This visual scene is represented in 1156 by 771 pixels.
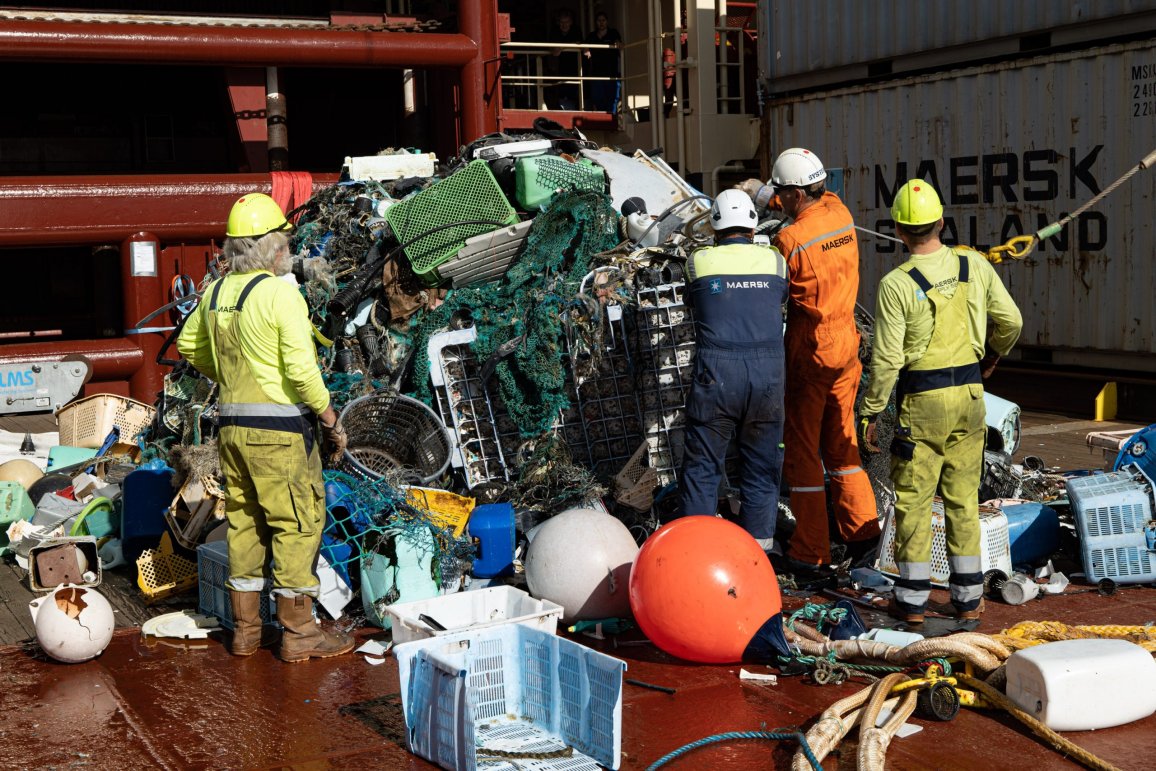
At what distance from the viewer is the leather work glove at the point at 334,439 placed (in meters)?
5.59

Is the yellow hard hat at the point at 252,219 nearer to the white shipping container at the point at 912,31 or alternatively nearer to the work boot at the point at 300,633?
the work boot at the point at 300,633

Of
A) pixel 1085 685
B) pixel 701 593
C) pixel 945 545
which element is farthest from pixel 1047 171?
pixel 1085 685

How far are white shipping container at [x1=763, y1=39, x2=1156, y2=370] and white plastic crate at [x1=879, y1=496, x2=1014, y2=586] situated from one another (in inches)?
223

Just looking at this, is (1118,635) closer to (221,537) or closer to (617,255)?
(617,255)

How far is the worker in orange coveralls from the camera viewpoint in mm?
6527

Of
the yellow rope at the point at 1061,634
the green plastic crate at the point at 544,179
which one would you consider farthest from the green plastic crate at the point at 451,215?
the yellow rope at the point at 1061,634

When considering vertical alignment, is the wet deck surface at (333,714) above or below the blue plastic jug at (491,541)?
below

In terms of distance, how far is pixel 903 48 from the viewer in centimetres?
1344

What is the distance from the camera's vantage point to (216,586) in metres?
6.03

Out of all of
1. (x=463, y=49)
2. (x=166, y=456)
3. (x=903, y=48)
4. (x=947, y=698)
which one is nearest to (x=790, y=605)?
(x=947, y=698)

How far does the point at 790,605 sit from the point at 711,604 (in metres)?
1.13

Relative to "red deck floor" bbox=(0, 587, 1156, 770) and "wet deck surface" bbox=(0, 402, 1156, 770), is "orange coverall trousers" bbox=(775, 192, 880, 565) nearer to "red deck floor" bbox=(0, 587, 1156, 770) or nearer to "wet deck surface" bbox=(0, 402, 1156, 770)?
"wet deck surface" bbox=(0, 402, 1156, 770)

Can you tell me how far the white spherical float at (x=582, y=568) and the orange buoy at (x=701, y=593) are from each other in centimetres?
38

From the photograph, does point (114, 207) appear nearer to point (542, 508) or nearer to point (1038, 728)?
point (542, 508)
